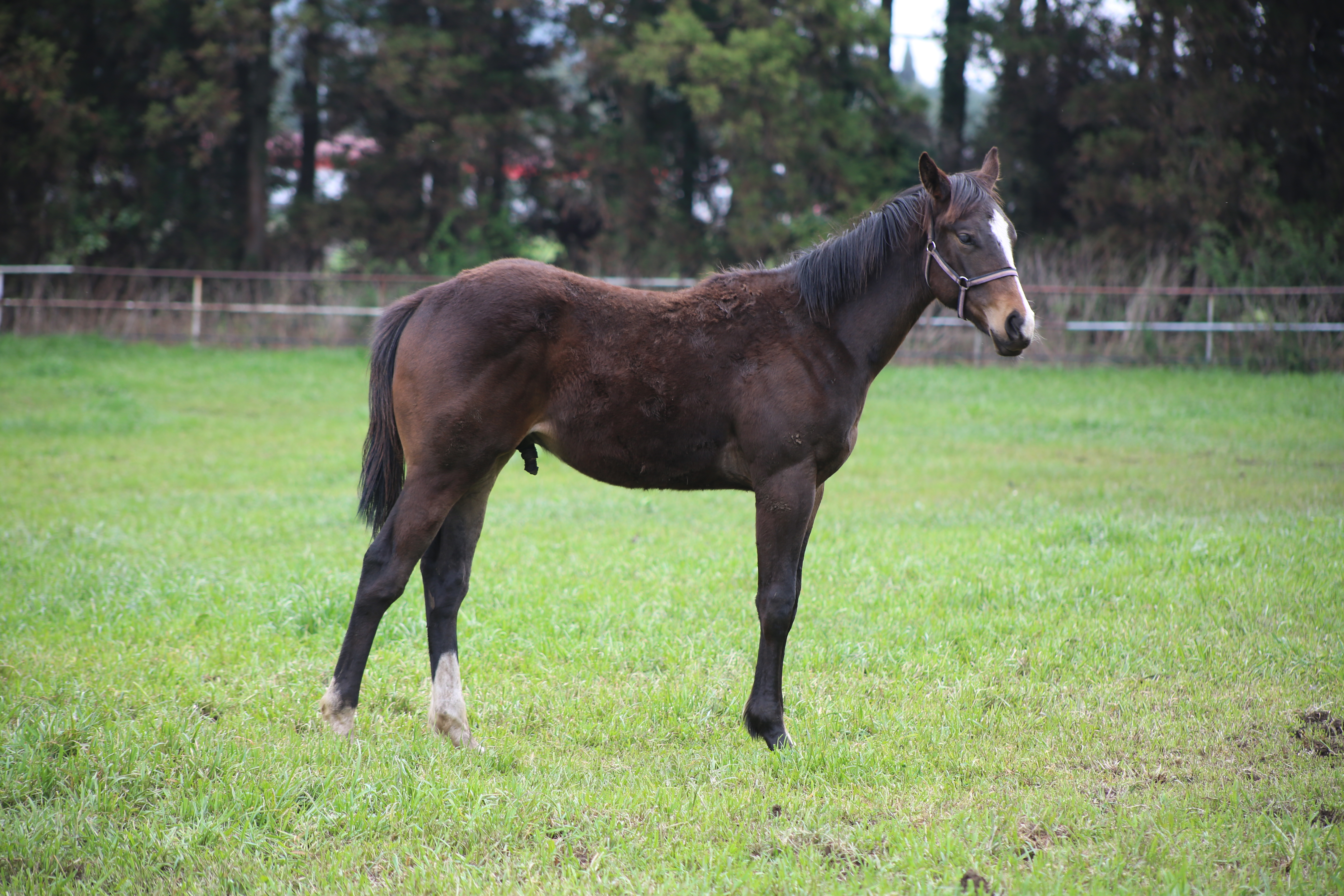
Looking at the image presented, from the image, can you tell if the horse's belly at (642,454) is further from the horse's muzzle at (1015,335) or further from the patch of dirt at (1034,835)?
the patch of dirt at (1034,835)

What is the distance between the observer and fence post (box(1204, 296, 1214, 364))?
16938mm

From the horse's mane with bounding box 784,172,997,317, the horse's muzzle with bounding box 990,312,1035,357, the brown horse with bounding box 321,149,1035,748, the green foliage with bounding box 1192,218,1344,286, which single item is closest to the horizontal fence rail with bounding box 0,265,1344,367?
the green foliage with bounding box 1192,218,1344,286

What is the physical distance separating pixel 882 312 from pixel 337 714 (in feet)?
8.67

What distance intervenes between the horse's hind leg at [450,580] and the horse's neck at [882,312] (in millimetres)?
1502

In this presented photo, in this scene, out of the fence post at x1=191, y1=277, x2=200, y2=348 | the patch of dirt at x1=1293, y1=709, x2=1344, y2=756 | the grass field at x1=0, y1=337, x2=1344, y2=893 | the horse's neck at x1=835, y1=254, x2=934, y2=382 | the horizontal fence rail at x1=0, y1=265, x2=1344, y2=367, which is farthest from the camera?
the fence post at x1=191, y1=277, x2=200, y2=348

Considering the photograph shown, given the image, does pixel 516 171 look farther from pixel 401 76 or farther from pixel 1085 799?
pixel 1085 799

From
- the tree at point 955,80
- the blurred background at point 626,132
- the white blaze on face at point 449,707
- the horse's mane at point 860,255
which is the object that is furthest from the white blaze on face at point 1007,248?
the tree at point 955,80

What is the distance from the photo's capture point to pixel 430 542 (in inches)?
151

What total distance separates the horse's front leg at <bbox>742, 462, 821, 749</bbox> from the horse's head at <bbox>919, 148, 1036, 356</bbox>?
0.89 m

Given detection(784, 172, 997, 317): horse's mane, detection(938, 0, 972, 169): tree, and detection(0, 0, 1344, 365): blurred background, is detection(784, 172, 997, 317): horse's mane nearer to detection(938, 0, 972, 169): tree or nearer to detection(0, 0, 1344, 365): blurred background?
detection(0, 0, 1344, 365): blurred background

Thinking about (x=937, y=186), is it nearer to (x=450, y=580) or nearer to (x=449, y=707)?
(x=450, y=580)

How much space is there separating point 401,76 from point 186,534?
18.5 metres

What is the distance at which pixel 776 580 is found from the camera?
150 inches

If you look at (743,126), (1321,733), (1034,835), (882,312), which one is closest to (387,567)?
(882,312)
